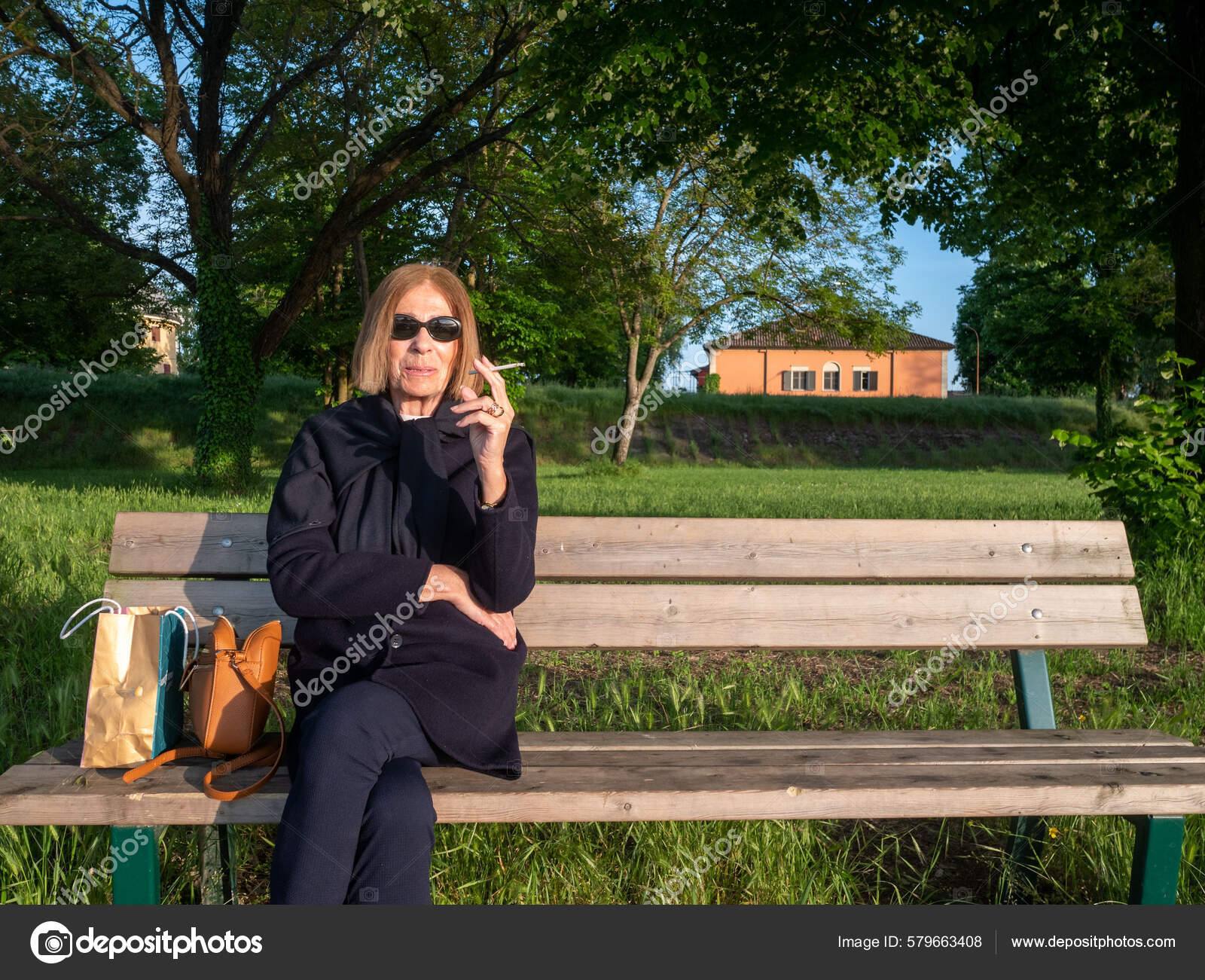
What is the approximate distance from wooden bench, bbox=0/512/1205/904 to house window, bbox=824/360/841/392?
58.0 meters

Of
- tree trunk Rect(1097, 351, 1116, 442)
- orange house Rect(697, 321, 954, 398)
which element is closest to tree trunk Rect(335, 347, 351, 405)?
tree trunk Rect(1097, 351, 1116, 442)

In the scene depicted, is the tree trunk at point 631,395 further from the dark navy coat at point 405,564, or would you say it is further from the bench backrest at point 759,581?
the dark navy coat at point 405,564

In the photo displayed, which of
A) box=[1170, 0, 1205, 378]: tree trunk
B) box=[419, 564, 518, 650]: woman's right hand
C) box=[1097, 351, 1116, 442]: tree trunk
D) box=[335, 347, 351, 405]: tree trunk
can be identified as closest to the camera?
box=[419, 564, 518, 650]: woman's right hand

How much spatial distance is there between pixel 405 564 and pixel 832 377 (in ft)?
197

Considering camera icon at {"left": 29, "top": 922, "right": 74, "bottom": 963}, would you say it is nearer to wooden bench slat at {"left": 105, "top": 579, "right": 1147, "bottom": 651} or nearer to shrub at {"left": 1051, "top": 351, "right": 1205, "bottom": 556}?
wooden bench slat at {"left": 105, "top": 579, "right": 1147, "bottom": 651}

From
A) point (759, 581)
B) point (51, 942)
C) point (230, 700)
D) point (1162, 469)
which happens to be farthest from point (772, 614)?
point (1162, 469)

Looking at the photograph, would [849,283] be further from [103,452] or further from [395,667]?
[395,667]

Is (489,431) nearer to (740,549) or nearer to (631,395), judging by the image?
(740,549)

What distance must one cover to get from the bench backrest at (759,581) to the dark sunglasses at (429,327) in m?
0.65

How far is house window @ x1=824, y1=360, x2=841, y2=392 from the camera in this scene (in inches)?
2338

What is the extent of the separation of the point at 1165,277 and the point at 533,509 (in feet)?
94.4

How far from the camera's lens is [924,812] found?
215 cm

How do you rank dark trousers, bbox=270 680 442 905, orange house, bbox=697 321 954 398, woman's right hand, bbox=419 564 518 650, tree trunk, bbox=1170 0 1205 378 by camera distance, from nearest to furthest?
dark trousers, bbox=270 680 442 905 < woman's right hand, bbox=419 564 518 650 < tree trunk, bbox=1170 0 1205 378 < orange house, bbox=697 321 954 398

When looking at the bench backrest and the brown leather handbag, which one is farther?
the bench backrest
